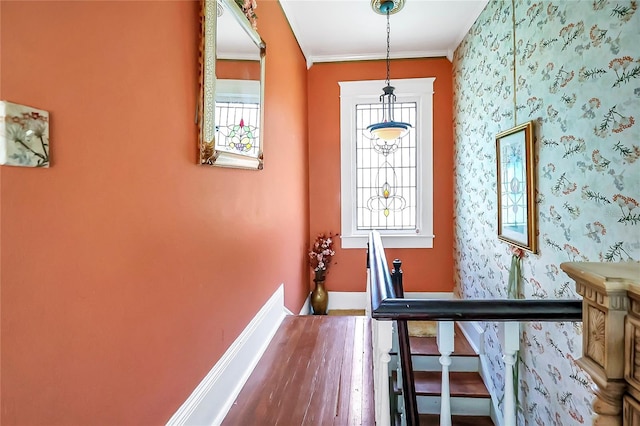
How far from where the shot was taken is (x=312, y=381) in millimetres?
1883

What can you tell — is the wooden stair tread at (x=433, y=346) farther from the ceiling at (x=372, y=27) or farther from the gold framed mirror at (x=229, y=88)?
the ceiling at (x=372, y=27)

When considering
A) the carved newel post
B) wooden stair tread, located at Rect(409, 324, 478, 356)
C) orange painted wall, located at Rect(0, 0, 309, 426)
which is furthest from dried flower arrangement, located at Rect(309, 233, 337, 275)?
the carved newel post

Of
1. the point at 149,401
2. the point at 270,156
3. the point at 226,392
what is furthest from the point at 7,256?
the point at 270,156

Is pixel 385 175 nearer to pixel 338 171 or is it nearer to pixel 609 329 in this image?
pixel 338 171

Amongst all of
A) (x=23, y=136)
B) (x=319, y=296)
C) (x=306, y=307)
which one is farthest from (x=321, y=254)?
(x=23, y=136)

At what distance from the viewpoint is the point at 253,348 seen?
2023 millimetres

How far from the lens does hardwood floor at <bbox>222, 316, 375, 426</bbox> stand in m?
1.60

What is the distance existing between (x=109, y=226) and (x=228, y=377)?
1.10m

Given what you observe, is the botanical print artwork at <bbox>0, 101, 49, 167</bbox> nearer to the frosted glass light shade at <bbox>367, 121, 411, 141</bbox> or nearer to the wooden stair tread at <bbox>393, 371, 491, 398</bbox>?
the frosted glass light shade at <bbox>367, 121, 411, 141</bbox>

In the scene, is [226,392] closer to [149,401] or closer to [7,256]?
[149,401]

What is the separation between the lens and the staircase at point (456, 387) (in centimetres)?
292

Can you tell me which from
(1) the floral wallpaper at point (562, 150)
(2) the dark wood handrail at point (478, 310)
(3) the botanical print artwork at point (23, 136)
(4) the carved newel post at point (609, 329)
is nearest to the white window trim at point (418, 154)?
(1) the floral wallpaper at point (562, 150)

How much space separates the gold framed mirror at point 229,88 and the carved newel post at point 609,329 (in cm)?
131

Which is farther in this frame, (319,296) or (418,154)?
(418,154)
